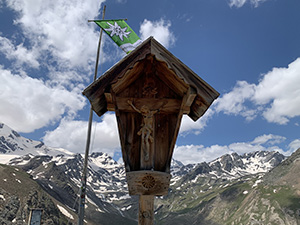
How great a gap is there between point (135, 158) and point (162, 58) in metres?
1.79

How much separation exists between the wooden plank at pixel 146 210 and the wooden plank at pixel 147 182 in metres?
0.10

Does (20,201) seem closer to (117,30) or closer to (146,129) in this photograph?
(117,30)

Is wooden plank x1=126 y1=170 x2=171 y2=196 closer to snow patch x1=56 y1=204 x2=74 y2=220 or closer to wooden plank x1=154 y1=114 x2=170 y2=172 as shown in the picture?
wooden plank x1=154 y1=114 x2=170 y2=172

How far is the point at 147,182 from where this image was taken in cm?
404

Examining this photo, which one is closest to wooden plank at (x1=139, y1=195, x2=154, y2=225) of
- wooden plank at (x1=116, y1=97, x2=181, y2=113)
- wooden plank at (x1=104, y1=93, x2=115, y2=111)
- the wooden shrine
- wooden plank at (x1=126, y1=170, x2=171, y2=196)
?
the wooden shrine

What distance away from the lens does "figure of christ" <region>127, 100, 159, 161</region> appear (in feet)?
14.3

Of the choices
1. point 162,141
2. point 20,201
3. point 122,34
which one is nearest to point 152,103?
point 162,141

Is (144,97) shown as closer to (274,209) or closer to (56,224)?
(56,224)

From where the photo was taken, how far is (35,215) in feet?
21.6

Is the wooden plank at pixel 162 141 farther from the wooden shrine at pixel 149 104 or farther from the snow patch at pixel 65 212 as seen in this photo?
the snow patch at pixel 65 212

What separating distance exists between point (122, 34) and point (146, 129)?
765 cm

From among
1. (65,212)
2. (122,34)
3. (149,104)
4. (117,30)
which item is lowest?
(149,104)

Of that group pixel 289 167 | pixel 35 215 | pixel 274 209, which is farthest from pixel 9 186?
pixel 289 167

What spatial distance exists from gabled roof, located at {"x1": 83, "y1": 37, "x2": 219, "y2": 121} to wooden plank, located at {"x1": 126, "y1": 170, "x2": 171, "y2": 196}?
1.46 metres
